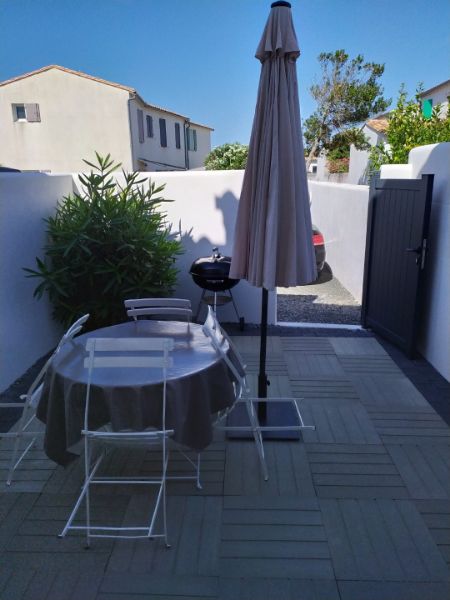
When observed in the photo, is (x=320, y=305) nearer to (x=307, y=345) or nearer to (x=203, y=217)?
(x=307, y=345)

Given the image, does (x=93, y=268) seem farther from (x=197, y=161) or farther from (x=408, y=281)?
(x=197, y=161)

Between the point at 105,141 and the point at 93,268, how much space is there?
19.7 metres

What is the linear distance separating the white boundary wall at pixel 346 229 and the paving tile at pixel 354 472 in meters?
4.25

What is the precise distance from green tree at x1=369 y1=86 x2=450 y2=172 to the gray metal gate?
2358 mm

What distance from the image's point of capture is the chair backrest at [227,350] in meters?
2.63

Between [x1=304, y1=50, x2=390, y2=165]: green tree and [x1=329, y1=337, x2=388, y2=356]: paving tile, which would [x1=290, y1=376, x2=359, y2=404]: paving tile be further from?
[x1=304, y1=50, x2=390, y2=165]: green tree

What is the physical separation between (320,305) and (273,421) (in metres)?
3.80

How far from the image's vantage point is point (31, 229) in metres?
4.58

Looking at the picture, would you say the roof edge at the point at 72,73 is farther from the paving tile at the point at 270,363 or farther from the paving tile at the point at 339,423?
the paving tile at the point at 339,423

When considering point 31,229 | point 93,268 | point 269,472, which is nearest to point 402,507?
point 269,472

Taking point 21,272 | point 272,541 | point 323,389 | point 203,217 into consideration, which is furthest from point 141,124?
point 272,541

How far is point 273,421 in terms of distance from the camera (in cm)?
337

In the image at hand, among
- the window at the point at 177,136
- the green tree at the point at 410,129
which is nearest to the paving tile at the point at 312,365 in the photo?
→ the green tree at the point at 410,129

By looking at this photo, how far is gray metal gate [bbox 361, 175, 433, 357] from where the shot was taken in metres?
4.42
